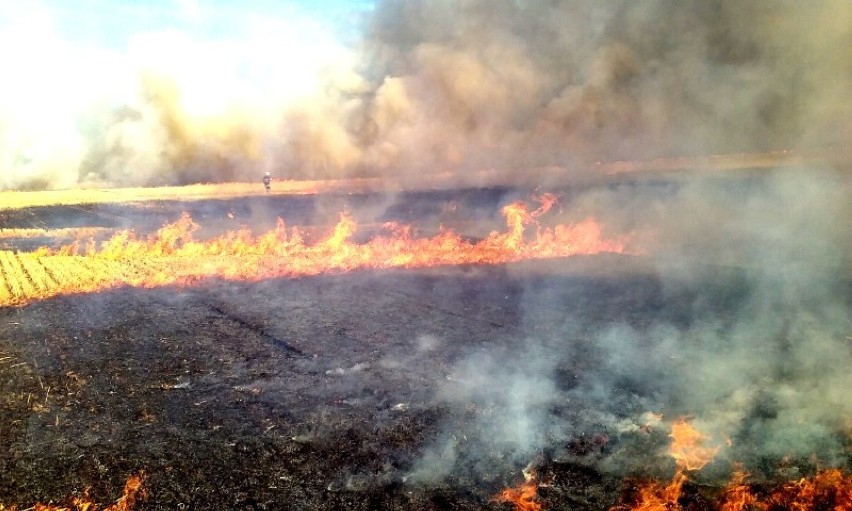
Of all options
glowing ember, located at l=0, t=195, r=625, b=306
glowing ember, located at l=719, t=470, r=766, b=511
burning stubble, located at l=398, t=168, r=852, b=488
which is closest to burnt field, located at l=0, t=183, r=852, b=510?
burning stubble, located at l=398, t=168, r=852, b=488

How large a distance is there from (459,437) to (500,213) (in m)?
17.1

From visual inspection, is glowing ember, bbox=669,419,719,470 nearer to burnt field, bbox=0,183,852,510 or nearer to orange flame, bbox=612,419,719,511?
orange flame, bbox=612,419,719,511

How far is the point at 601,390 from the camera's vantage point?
7.45 meters

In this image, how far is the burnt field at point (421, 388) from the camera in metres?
5.65

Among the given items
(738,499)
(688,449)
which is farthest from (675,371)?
(738,499)

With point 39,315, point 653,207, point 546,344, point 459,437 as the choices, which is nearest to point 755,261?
point 653,207

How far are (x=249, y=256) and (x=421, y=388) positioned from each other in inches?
428

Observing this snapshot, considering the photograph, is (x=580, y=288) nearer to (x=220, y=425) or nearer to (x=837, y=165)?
(x=220, y=425)

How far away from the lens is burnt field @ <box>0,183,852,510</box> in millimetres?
5652

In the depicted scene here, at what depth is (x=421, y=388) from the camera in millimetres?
7656

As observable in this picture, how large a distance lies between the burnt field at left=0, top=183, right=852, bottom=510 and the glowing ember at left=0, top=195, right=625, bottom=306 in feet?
4.02

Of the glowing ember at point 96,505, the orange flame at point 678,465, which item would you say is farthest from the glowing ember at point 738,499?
the glowing ember at point 96,505

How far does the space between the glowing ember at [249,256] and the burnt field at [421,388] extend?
1.22 metres

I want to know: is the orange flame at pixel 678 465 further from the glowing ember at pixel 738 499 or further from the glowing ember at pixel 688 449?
the glowing ember at pixel 738 499
